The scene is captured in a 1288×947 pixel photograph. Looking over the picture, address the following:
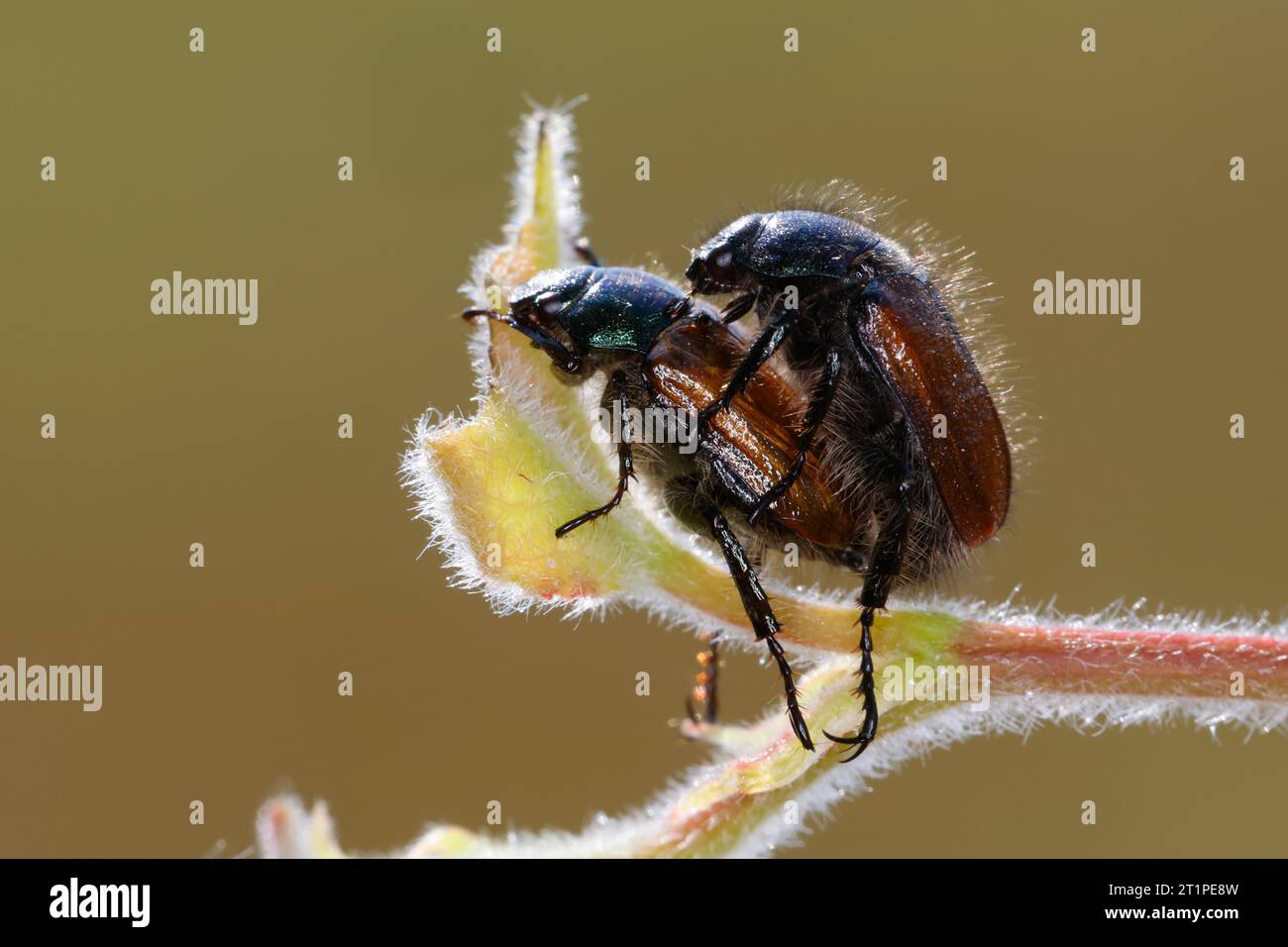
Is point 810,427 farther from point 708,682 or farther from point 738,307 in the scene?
point 708,682

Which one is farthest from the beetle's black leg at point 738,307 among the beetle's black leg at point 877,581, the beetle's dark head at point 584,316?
the beetle's black leg at point 877,581

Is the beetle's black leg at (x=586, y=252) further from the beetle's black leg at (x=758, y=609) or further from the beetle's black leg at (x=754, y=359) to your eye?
the beetle's black leg at (x=758, y=609)

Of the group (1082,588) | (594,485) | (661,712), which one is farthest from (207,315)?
(594,485)

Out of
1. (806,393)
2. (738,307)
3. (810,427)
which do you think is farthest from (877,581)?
(738,307)

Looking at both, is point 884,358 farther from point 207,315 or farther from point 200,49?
point 200,49

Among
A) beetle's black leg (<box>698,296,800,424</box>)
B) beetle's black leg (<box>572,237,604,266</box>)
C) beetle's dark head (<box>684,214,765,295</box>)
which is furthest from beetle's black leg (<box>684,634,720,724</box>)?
beetle's black leg (<box>572,237,604,266</box>)

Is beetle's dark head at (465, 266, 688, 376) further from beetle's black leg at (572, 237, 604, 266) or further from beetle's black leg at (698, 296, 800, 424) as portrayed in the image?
beetle's black leg at (572, 237, 604, 266)

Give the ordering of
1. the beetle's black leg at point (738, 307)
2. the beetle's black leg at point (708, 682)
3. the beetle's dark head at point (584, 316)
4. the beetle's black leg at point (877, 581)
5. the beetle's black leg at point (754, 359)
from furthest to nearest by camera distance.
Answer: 1. the beetle's black leg at point (708, 682)
2. the beetle's black leg at point (738, 307)
3. the beetle's dark head at point (584, 316)
4. the beetle's black leg at point (754, 359)
5. the beetle's black leg at point (877, 581)
